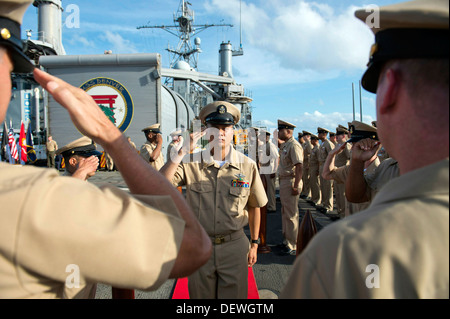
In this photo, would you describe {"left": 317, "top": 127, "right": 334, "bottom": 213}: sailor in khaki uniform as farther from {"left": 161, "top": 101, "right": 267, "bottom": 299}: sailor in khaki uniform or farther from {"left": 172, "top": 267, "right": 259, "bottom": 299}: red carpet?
{"left": 161, "top": 101, "right": 267, "bottom": 299}: sailor in khaki uniform

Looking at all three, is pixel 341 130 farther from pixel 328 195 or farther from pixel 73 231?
pixel 73 231

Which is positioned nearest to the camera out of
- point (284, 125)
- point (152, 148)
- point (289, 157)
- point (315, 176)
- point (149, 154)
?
point (289, 157)

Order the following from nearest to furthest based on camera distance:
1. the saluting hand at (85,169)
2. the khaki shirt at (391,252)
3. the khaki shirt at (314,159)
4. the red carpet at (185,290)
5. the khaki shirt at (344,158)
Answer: the khaki shirt at (391,252) < the saluting hand at (85,169) < the red carpet at (185,290) < the khaki shirt at (344,158) < the khaki shirt at (314,159)

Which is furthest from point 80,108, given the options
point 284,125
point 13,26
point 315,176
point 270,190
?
point 315,176

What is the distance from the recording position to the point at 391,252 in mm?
678

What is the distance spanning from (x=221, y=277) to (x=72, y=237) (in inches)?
80.2

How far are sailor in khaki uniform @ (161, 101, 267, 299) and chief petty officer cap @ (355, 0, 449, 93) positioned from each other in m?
2.00

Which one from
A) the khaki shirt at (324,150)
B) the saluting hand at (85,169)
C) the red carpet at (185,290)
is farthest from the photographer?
the khaki shirt at (324,150)

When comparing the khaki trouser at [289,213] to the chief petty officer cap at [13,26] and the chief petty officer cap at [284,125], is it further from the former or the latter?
the chief petty officer cap at [13,26]

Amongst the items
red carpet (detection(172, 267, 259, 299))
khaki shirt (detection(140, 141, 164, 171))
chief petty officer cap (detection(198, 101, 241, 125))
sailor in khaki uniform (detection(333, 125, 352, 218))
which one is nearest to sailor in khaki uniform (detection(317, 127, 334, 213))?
sailor in khaki uniform (detection(333, 125, 352, 218))

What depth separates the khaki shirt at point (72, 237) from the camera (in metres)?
0.75

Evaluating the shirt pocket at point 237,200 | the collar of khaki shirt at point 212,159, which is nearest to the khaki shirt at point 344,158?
the collar of khaki shirt at point 212,159

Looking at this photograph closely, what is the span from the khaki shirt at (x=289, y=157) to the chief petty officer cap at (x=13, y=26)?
5284 millimetres
